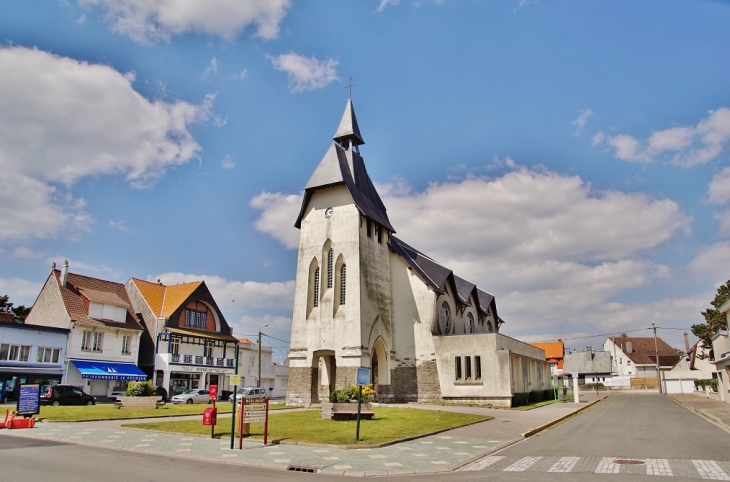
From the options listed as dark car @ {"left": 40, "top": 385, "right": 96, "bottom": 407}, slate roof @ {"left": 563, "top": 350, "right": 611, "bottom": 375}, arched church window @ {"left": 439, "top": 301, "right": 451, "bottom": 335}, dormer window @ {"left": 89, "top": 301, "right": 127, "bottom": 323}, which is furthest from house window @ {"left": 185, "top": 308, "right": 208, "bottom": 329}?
slate roof @ {"left": 563, "top": 350, "right": 611, "bottom": 375}

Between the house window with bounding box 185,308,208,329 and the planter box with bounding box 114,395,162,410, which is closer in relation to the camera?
the planter box with bounding box 114,395,162,410

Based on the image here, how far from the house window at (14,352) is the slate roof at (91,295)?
4.21 metres

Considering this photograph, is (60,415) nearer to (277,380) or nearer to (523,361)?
(523,361)

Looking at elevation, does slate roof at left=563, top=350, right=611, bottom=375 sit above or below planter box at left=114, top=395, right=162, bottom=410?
above

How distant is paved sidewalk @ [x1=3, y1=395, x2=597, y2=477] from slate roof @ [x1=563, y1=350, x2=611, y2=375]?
8462cm

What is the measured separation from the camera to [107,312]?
153 ft

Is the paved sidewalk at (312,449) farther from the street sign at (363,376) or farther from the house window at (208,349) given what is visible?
the house window at (208,349)

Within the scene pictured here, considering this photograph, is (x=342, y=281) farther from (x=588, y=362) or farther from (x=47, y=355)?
(x=588, y=362)

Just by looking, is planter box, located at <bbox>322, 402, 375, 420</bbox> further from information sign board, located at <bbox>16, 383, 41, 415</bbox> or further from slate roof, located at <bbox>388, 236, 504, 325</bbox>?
slate roof, located at <bbox>388, 236, 504, 325</bbox>

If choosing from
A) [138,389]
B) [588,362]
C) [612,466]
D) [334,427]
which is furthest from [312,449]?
[588,362]

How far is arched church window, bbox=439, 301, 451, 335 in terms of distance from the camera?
41.5 meters

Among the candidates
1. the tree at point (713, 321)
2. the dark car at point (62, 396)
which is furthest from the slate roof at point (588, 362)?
the dark car at point (62, 396)

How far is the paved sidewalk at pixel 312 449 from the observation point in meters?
13.1

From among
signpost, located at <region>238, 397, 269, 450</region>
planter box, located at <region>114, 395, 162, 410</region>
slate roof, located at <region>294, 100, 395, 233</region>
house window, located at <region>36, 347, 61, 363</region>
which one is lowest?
planter box, located at <region>114, 395, 162, 410</region>
